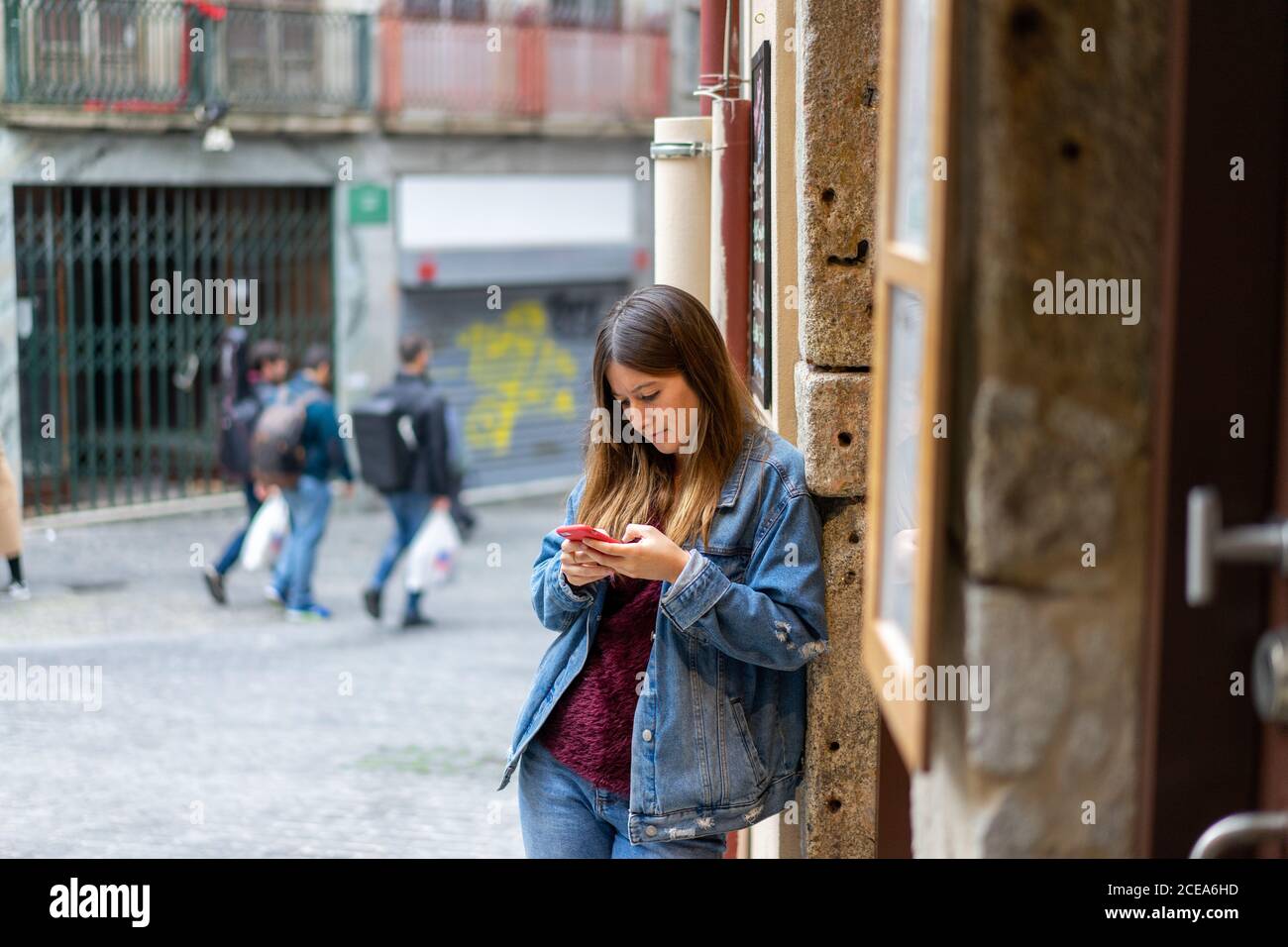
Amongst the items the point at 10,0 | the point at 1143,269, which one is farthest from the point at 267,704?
A: the point at 10,0

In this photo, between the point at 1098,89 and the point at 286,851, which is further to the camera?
the point at 286,851

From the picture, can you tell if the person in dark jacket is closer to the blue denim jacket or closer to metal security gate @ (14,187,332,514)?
metal security gate @ (14,187,332,514)

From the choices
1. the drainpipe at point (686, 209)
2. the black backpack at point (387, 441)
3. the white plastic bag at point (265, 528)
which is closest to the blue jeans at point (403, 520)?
the black backpack at point (387, 441)

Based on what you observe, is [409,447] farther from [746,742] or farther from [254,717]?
[746,742]

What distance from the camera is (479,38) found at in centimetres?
1864

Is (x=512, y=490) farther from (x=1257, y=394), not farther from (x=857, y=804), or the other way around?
(x=1257, y=394)

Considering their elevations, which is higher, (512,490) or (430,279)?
(430,279)

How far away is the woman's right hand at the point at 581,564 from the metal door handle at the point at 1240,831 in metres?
1.41

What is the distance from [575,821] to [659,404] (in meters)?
0.85

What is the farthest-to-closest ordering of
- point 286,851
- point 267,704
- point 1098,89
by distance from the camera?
1. point 267,704
2. point 286,851
3. point 1098,89

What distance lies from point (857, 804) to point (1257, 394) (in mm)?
1870

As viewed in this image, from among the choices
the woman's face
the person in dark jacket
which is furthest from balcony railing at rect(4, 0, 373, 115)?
the woman's face

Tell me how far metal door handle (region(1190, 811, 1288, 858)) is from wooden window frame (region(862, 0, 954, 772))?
1.16 feet

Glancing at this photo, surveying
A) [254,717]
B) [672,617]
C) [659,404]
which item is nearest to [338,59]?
[254,717]
